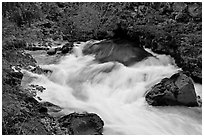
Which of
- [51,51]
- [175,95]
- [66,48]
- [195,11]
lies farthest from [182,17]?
[51,51]

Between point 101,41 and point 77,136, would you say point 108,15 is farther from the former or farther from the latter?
point 77,136

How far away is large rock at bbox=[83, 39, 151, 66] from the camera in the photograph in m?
7.28

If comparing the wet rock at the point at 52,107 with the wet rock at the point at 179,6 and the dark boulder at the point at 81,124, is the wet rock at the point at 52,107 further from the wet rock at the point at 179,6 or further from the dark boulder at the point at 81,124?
the wet rock at the point at 179,6

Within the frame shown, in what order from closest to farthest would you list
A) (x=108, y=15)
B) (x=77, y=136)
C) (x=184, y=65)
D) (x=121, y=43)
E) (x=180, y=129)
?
(x=77, y=136)
(x=180, y=129)
(x=184, y=65)
(x=121, y=43)
(x=108, y=15)

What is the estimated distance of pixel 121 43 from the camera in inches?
319

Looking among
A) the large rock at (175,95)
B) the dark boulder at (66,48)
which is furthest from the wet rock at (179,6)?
the large rock at (175,95)

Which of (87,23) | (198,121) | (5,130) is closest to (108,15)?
(87,23)

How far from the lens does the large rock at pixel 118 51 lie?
7.28 metres

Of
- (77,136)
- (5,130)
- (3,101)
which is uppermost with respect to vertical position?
(3,101)

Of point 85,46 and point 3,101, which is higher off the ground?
point 3,101

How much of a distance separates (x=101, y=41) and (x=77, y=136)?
4959 mm

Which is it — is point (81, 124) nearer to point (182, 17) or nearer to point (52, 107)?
point (52, 107)

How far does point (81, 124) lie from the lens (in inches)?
159

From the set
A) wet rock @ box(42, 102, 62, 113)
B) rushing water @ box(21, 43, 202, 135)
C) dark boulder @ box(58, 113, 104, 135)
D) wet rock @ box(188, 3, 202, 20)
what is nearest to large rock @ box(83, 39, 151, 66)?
rushing water @ box(21, 43, 202, 135)
